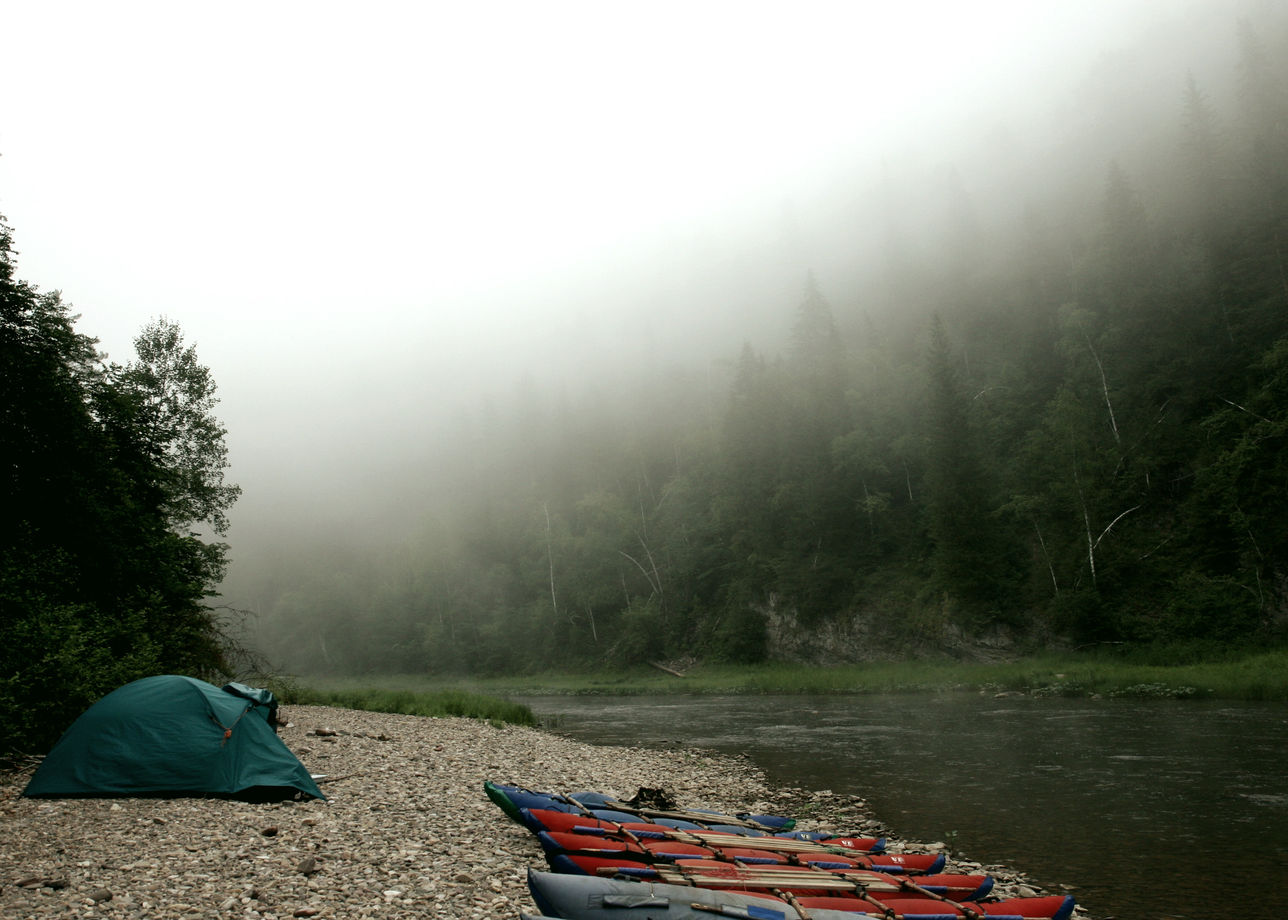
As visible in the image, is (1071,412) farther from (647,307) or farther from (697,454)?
(647,307)

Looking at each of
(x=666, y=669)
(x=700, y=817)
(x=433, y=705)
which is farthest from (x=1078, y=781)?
(x=666, y=669)

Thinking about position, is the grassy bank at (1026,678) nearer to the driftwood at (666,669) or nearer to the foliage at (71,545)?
the driftwood at (666,669)

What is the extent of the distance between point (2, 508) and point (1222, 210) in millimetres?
63112

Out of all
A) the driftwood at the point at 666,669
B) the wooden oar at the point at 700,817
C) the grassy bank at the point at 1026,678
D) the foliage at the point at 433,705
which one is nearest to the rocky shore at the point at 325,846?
the wooden oar at the point at 700,817

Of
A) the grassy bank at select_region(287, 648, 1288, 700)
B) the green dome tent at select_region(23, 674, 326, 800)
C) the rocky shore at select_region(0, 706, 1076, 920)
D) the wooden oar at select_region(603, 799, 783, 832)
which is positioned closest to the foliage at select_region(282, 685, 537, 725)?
the grassy bank at select_region(287, 648, 1288, 700)

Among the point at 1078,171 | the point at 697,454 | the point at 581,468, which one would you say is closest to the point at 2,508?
the point at 697,454

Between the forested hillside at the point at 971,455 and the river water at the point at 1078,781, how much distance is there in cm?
1584

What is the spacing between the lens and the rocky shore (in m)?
7.36

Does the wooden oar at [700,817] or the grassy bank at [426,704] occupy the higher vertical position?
the wooden oar at [700,817]

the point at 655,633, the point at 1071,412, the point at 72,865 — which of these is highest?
the point at 1071,412

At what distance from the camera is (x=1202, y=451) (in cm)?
3841

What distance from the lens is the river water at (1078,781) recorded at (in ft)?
31.2

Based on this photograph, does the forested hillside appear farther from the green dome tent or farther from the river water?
the green dome tent

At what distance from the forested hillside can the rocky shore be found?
105 feet
